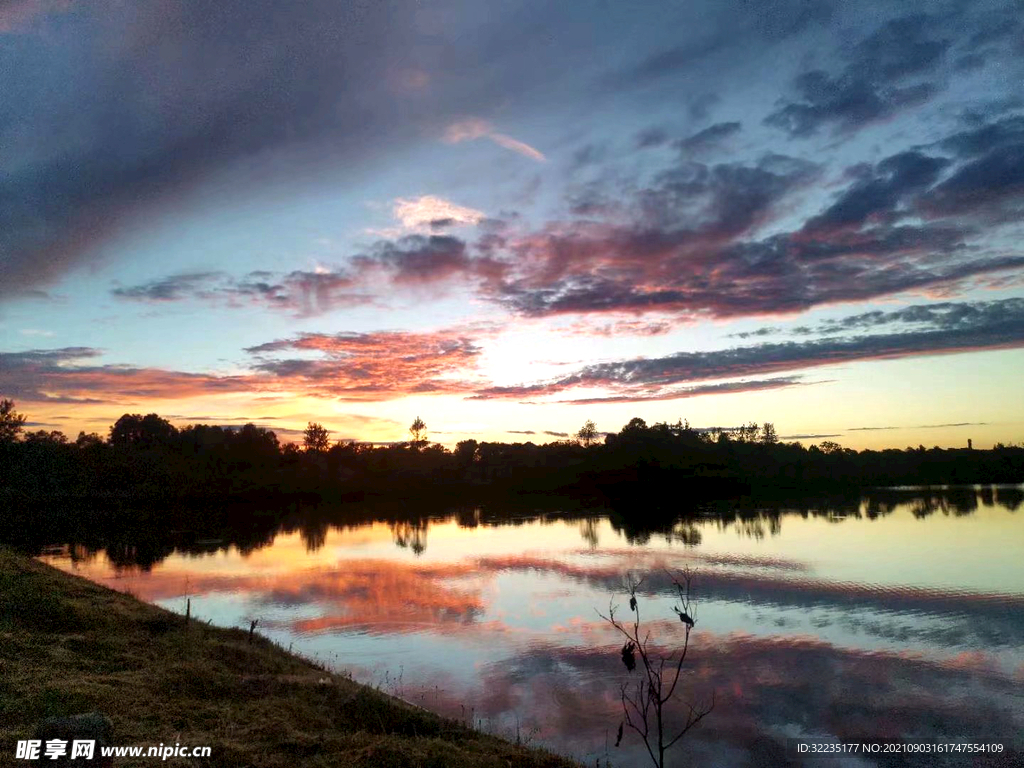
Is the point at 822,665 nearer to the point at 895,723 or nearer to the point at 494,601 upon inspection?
the point at 895,723

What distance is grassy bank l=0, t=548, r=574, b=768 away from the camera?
8141 mm

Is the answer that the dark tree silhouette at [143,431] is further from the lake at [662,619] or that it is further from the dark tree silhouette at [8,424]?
the lake at [662,619]

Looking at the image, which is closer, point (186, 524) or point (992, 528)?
point (992, 528)

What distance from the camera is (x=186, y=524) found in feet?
179

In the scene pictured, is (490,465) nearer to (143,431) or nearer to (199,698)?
(143,431)

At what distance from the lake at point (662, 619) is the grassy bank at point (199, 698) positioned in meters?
2.40

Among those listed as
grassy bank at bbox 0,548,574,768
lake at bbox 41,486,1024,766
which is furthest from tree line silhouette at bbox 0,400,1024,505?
grassy bank at bbox 0,548,574,768

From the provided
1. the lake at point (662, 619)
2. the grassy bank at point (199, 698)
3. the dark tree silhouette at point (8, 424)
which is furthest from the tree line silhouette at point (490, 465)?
the grassy bank at point (199, 698)

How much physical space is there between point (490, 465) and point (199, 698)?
97.2m

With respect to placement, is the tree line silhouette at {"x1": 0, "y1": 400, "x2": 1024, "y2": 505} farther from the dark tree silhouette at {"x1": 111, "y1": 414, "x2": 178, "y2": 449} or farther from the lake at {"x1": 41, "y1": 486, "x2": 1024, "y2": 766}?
the lake at {"x1": 41, "y1": 486, "x2": 1024, "y2": 766}

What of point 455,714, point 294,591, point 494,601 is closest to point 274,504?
point 294,591

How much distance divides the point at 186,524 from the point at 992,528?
5648 cm

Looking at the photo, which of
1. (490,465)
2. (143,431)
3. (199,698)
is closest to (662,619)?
(199,698)

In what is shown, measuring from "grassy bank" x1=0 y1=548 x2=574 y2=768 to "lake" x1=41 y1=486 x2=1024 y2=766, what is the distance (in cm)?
240
